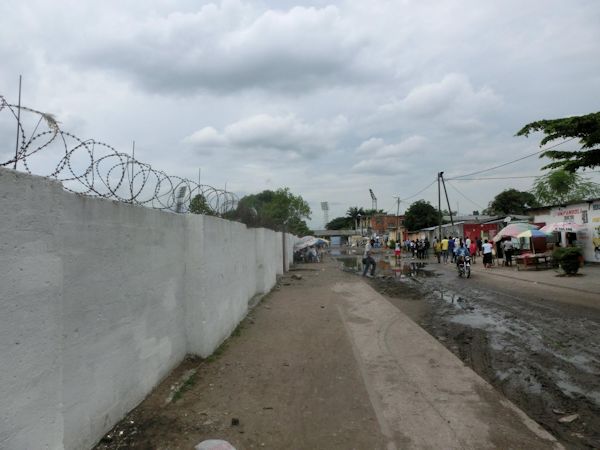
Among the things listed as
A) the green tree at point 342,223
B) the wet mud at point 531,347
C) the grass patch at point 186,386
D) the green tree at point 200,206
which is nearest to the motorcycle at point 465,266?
the wet mud at point 531,347

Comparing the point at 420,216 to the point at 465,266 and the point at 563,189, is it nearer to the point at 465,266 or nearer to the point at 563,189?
the point at 563,189

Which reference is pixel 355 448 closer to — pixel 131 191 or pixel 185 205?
pixel 131 191

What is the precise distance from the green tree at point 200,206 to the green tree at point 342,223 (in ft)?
397

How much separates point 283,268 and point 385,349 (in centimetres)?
1608

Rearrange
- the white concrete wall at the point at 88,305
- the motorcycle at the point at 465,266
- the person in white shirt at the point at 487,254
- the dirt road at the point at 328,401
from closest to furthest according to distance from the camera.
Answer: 1. the white concrete wall at the point at 88,305
2. the dirt road at the point at 328,401
3. the motorcycle at the point at 465,266
4. the person in white shirt at the point at 487,254

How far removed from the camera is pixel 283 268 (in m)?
23.1

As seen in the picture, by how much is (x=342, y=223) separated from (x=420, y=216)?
7724 centimetres

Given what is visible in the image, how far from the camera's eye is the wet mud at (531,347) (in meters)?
4.56

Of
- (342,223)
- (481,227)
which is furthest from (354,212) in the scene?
(481,227)

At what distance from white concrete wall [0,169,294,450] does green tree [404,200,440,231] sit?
60.2 metres

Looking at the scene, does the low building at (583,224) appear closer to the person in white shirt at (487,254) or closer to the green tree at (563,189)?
the person in white shirt at (487,254)

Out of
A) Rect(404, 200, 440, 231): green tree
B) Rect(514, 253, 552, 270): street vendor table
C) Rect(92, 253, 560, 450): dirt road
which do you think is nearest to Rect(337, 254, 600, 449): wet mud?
Rect(92, 253, 560, 450): dirt road

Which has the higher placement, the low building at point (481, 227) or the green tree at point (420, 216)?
the green tree at point (420, 216)

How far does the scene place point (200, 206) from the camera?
6.59 metres
